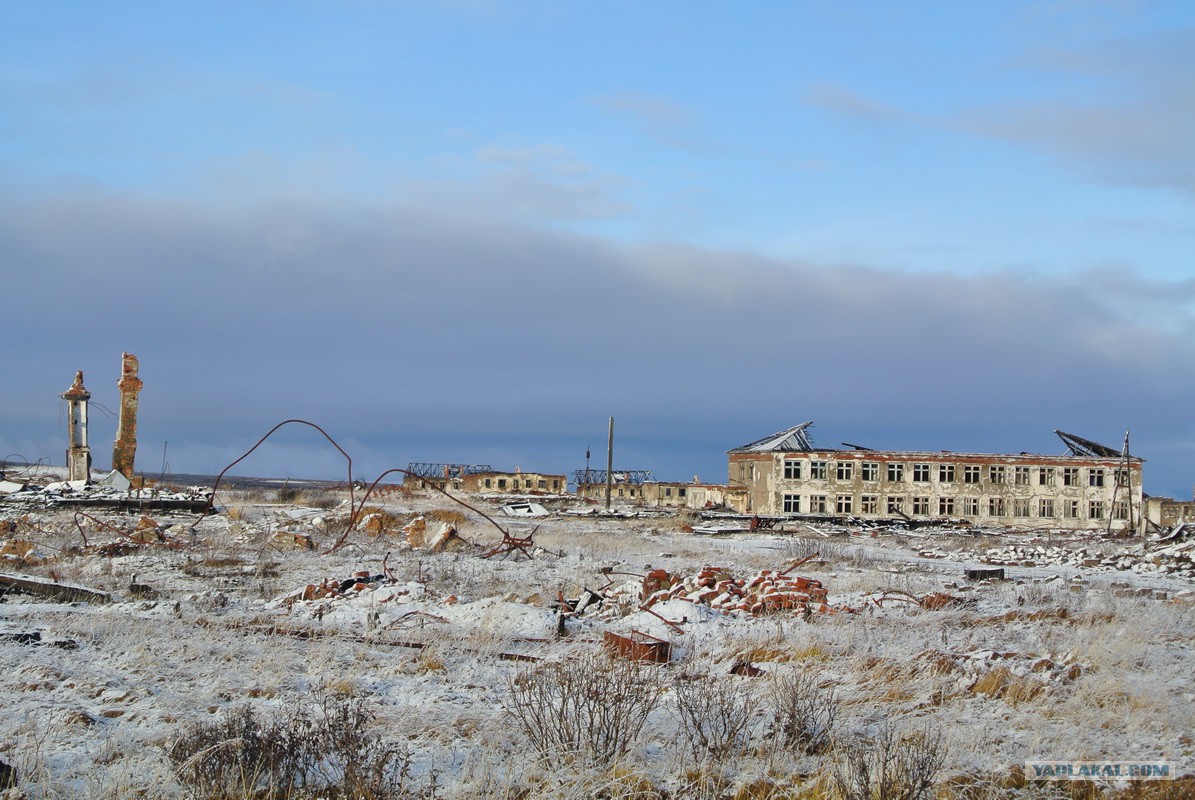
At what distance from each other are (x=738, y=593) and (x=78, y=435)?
25.8 m

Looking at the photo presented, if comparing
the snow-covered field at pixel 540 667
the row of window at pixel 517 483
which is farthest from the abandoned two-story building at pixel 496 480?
the snow-covered field at pixel 540 667

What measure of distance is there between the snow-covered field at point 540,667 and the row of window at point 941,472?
33866mm

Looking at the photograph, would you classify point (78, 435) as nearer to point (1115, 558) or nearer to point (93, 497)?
point (93, 497)

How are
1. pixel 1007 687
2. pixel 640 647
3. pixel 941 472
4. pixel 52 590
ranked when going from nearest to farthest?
pixel 1007 687
pixel 640 647
pixel 52 590
pixel 941 472

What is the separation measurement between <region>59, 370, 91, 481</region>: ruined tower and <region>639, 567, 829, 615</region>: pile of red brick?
78.0ft

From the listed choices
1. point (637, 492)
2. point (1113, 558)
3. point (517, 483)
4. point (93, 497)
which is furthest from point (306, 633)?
point (517, 483)

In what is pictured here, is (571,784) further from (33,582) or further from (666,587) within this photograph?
(33,582)

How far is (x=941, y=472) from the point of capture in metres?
48.1

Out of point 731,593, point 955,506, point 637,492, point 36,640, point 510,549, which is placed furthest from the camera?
point 637,492

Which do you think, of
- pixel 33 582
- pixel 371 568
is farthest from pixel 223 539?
pixel 33 582

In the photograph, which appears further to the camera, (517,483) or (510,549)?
(517,483)

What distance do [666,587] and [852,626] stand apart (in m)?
2.98

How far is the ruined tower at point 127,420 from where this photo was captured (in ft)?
92.6

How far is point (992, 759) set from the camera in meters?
5.50
